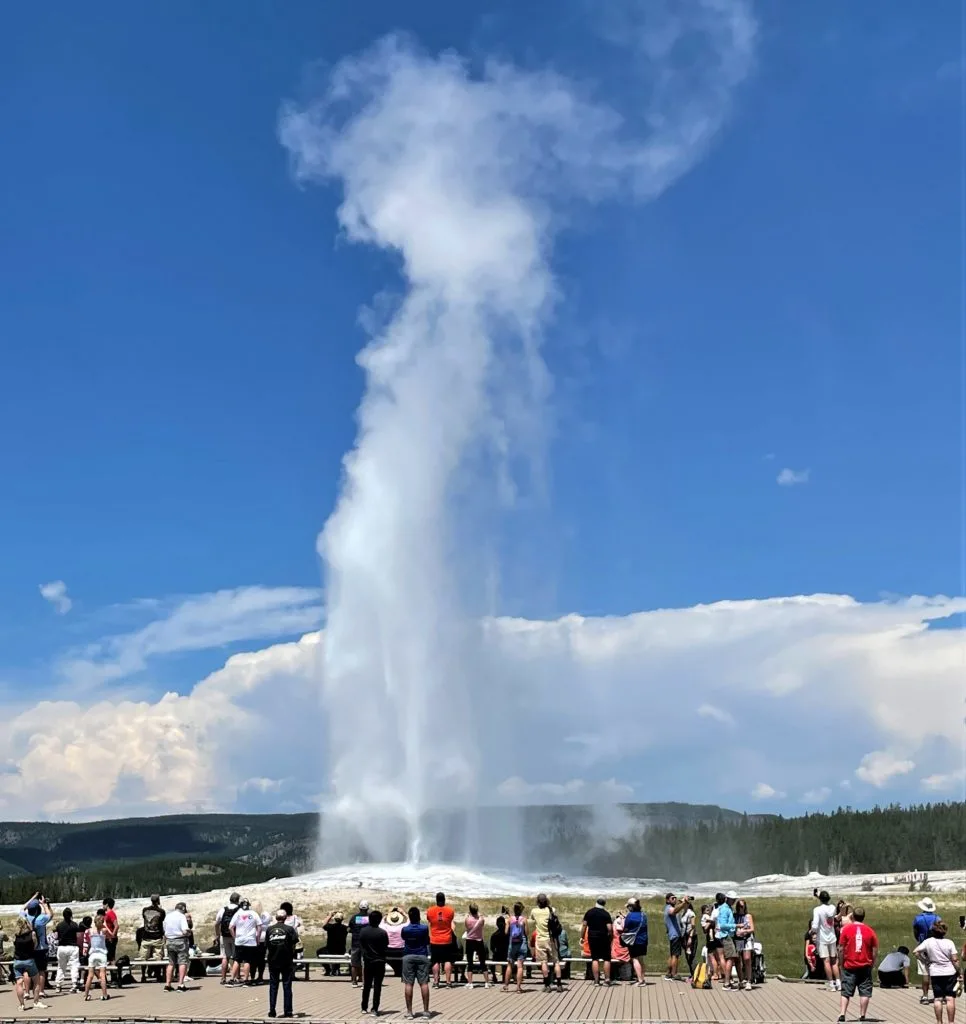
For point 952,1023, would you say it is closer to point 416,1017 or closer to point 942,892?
point 416,1017

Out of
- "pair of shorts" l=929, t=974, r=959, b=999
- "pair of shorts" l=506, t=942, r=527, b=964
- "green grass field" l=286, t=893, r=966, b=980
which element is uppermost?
"pair of shorts" l=506, t=942, r=527, b=964

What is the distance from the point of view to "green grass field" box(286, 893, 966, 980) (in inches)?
1328

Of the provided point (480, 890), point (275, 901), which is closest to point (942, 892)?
point (480, 890)

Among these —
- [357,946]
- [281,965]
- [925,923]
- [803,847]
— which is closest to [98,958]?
[357,946]

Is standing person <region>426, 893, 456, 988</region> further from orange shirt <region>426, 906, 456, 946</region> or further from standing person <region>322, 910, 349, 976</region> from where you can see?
standing person <region>322, 910, 349, 976</region>

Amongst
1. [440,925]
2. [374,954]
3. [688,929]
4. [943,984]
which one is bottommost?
[943,984]

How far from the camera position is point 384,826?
80562 millimetres

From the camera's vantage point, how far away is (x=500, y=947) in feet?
87.9

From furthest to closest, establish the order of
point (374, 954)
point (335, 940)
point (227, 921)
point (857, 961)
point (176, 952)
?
point (335, 940)
point (227, 921)
point (176, 952)
point (374, 954)
point (857, 961)

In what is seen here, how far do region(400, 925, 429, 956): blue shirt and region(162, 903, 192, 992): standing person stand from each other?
688 centimetres

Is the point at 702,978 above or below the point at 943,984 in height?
below

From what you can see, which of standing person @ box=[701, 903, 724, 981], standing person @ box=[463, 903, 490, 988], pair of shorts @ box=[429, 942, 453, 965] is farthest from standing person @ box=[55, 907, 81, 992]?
A: standing person @ box=[701, 903, 724, 981]

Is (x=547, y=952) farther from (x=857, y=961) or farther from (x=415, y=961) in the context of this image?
(x=857, y=961)

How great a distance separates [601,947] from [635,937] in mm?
775
